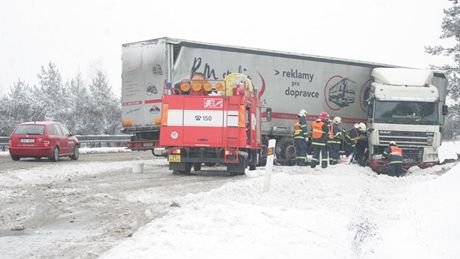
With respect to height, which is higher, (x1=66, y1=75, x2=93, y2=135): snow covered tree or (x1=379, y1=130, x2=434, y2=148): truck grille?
A: (x1=66, y1=75, x2=93, y2=135): snow covered tree

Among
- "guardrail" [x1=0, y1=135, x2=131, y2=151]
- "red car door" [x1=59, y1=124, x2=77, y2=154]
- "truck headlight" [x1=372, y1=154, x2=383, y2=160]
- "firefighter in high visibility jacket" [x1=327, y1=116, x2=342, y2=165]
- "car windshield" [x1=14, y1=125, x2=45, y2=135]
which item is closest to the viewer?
"firefighter in high visibility jacket" [x1=327, y1=116, x2=342, y2=165]

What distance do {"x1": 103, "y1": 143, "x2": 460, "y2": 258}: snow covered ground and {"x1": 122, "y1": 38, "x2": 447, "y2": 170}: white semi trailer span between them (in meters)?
8.40

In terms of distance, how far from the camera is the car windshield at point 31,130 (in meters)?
20.7

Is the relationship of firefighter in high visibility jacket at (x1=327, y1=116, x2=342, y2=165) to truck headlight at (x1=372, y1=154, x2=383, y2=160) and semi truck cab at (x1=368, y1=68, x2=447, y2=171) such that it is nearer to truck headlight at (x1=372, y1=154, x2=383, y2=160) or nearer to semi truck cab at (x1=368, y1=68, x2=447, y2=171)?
truck headlight at (x1=372, y1=154, x2=383, y2=160)

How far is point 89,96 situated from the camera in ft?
187

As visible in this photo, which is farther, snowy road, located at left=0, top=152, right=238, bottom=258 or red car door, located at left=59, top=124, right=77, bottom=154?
red car door, located at left=59, top=124, right=77, bottom=154

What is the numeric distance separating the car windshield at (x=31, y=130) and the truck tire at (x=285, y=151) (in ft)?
27.3

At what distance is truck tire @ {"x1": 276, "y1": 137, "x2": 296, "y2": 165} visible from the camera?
22.2 m

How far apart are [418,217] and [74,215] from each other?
5.31m

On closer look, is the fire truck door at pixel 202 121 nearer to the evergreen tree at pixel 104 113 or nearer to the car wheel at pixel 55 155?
the car wheel at pixel 55 155

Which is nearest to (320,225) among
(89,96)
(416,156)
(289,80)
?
(416,156)

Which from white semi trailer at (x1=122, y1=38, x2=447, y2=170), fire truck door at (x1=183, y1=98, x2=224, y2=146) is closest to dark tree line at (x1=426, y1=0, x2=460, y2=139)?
white semi trailer at (x1=122, y1=38, x2=447, y2=170)

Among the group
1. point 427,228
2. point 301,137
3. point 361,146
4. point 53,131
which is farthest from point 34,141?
point 427,228

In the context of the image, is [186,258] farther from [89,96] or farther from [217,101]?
[89,96]
